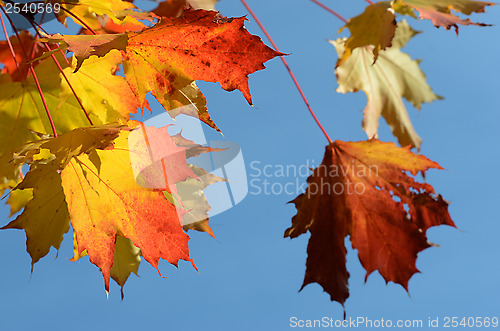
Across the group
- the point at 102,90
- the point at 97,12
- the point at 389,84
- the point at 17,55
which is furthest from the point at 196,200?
→ the point at 389,84

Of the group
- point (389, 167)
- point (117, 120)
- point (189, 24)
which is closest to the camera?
point (189, 24)

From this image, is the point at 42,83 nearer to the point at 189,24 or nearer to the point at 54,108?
the point at 54,108

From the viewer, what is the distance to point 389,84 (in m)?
1.47

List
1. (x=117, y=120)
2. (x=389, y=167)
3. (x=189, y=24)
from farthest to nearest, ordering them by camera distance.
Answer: (x=389, y=167)
(x=117, y=120)
(x=189, y=24)

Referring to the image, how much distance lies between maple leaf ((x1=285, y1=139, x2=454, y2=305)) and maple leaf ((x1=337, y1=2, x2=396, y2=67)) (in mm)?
212

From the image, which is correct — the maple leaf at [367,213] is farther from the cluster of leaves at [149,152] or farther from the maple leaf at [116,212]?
the maple leaf at [116,212]

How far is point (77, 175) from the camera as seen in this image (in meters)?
0.85

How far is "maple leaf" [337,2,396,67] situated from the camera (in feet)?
2.96

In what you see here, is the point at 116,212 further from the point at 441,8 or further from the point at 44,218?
the point at 441,8

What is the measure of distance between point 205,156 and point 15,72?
48cm

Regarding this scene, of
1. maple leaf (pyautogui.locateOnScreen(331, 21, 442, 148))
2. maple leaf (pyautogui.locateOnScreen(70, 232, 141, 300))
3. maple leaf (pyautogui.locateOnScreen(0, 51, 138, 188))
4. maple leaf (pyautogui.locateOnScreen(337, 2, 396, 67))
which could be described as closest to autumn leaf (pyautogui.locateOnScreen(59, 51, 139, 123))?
maple leaf (pyautogui.locateOnScreen(0, 51, 138, 188))

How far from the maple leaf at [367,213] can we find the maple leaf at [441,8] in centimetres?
26

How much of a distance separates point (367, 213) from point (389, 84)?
0.58 meters

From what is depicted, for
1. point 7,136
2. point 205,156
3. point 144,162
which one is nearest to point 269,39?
point 205,156
